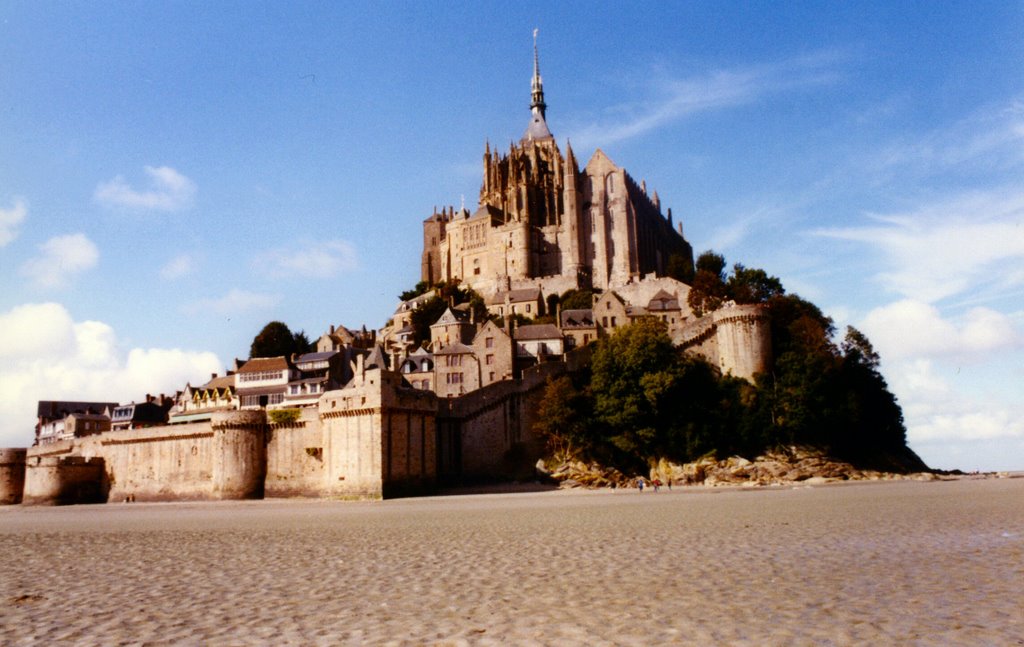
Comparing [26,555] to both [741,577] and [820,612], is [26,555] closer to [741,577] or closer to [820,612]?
[741,577]

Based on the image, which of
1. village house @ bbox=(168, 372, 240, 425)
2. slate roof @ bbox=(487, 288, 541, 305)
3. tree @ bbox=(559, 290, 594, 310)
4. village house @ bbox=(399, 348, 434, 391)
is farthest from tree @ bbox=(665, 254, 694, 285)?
village house @ bbox=(168, 372, 240, 425)

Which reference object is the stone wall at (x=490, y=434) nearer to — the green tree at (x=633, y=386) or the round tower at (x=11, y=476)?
the green tree at (x=633, y=386)

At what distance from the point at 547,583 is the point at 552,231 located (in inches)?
3625

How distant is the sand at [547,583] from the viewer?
27.6ft

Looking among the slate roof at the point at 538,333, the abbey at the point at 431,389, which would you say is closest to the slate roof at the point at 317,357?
the abbey at the point at 431,389

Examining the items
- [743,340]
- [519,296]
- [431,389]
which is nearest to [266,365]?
[431,389]

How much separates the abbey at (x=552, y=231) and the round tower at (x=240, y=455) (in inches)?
1937

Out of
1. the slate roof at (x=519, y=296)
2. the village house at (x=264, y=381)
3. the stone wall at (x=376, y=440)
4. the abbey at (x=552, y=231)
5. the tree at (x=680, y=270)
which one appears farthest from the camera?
the abbey at (x=552, y=231)

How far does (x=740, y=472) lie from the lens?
4775 cm

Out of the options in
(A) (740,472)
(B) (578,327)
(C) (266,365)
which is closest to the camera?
(A) (740,472)

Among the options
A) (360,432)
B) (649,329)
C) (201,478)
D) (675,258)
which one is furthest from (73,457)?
(675,258)

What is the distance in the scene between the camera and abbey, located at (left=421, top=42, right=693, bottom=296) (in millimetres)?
96312

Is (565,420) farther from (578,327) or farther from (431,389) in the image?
(578,327)

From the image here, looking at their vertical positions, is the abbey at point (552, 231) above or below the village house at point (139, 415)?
above
